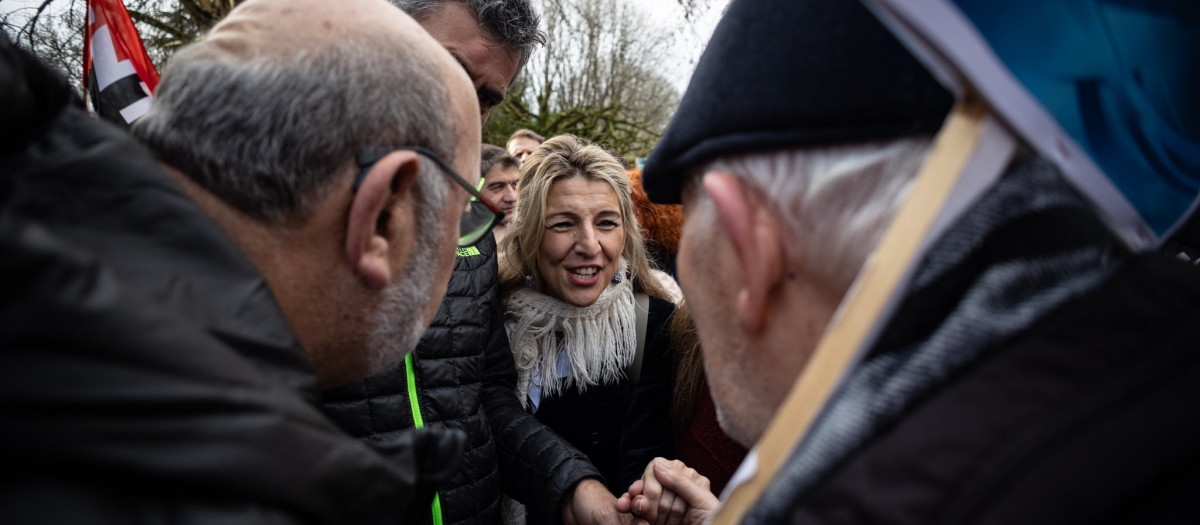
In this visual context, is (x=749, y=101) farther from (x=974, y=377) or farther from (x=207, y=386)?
(x=207, y=386)

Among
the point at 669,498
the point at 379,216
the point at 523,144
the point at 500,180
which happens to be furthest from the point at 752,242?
the point at 523,144

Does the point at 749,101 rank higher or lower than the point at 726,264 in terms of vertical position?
higher

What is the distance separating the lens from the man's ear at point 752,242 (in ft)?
3.13

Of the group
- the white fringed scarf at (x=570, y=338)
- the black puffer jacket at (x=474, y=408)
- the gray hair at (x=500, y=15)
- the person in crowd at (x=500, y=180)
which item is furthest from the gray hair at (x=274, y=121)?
the person in crowd at (x=500, y=180)

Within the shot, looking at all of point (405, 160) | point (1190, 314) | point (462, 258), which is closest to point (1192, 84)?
point (1190, 314)

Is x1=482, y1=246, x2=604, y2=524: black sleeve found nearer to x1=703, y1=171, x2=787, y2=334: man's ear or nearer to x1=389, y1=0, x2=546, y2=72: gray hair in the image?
x1=389, y1=0, x2=546, y2=72: gray hair

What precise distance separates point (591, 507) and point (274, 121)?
1687 millimetres

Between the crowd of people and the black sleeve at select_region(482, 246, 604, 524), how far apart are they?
117 cm

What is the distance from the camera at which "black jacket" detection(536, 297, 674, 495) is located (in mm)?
2732

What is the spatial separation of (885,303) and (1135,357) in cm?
26

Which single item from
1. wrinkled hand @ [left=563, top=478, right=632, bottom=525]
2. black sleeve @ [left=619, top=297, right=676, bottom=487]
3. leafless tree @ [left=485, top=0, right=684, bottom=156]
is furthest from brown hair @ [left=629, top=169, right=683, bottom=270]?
leafless tree @ [left=485, top=0, right=684, bottom=156]

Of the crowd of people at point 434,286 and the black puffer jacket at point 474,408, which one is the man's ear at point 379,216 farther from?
the black puffer jacket at point 474,408

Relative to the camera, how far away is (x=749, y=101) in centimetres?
96

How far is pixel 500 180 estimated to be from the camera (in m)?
4.99
